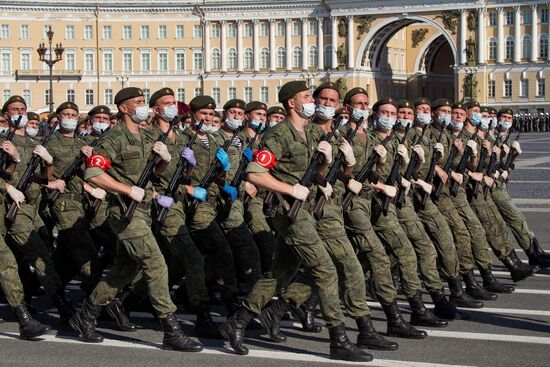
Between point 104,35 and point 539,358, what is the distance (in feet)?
301

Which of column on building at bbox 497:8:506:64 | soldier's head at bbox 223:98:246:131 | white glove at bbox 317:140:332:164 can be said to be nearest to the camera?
white glove at bbox 317:140:332:164

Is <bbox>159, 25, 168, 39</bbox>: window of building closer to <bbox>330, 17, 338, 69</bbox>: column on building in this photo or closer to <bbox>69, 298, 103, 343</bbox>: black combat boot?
<bbox>330, 17, 338, 69</bbox>: column on building

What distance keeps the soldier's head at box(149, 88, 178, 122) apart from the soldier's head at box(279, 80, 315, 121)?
6.35 ft

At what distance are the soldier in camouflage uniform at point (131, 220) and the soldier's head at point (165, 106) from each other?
0.89 metres

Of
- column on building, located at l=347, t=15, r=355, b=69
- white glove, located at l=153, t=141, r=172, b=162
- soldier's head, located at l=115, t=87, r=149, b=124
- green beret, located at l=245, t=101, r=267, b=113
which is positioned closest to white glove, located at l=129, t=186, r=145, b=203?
white glove, located at l=153, t=141, r=172, b=162

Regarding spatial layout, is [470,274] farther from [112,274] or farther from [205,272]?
[112,274]

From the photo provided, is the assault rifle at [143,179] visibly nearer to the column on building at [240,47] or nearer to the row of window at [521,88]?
the row of window at [521,88]

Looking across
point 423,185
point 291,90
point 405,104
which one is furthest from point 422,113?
point 291,90

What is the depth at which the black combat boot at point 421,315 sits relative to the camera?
977cm

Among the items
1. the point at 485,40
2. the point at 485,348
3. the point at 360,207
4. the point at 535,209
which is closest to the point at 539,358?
the point at 485,348

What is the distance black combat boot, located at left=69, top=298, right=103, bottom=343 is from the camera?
9258 mm

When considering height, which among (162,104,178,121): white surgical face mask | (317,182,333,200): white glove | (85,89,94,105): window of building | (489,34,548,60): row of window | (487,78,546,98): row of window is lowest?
(317,182,333,200): white glove

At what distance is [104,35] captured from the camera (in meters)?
97.6

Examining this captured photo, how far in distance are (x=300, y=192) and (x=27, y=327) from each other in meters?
2.83
